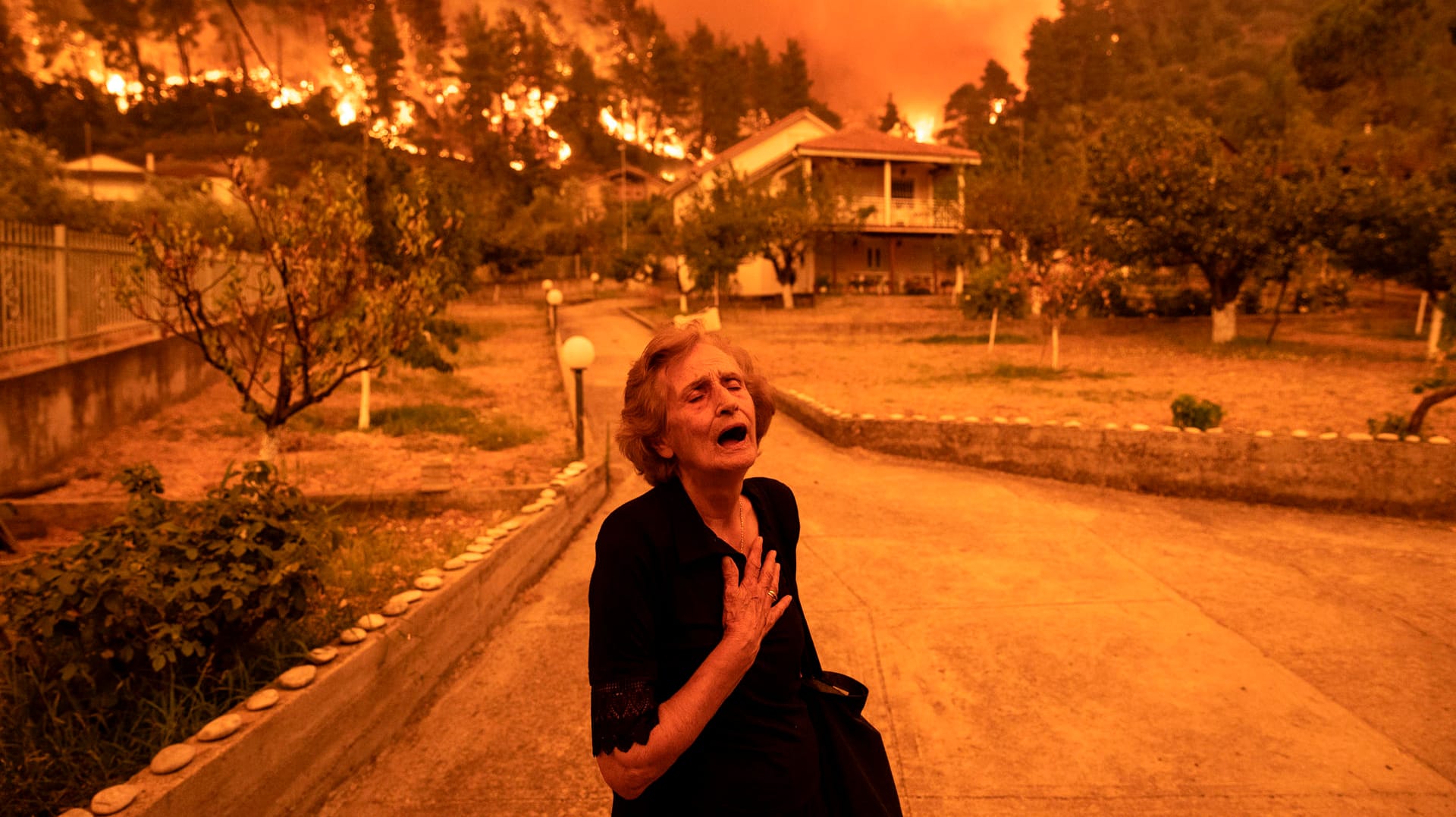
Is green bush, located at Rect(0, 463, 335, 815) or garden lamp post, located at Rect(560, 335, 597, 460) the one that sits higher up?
garden lamp post, located at Rect(560, 335, 597, 460)

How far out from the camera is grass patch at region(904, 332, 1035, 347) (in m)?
23.6

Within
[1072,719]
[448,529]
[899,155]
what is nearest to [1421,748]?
[1072,719]

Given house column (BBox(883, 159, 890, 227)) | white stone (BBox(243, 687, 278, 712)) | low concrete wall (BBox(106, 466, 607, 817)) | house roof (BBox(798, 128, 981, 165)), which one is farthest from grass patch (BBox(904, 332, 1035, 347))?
white stone (BBox(243, 687, 278, 712))

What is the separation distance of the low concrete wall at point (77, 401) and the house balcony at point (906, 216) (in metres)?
30.2

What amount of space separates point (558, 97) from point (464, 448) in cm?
7391

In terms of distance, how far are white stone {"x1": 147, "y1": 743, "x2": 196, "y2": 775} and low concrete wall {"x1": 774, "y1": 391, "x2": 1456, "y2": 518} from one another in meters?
8.00

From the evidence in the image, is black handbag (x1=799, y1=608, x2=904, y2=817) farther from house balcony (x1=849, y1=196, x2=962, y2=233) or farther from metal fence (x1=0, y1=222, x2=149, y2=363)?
house balcony (x1=849, y1=196, x2=962, y2=233)

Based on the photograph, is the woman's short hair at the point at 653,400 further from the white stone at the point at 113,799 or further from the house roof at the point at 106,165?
the house roof at the point at 106,165

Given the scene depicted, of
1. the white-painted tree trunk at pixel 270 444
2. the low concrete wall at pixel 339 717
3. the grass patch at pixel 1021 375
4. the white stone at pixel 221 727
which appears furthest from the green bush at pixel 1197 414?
the white stone at pixel 221 727

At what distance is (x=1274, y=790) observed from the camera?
11.1 feet

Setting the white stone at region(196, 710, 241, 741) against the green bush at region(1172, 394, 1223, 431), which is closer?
the white stone at region(196, 710, 241, 741)

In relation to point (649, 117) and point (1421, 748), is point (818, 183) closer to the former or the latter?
point (1421, 748)

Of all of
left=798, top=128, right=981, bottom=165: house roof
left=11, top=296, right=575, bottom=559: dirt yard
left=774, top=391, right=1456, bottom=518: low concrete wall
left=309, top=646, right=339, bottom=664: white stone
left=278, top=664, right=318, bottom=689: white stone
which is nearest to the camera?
left=278, top=664, right=318, bottom=689: white stone

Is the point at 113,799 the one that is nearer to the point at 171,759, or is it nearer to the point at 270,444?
the point at 171,759
